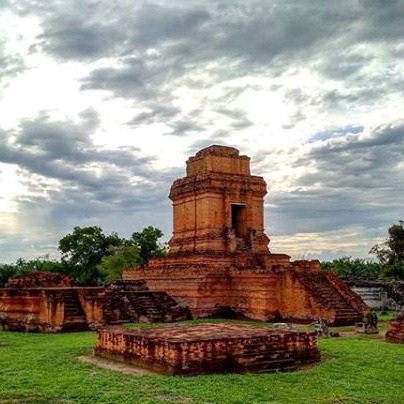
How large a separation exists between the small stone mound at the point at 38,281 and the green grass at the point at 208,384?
32.4 feet

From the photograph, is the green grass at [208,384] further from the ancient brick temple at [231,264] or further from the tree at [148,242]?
the tree at [148,242]

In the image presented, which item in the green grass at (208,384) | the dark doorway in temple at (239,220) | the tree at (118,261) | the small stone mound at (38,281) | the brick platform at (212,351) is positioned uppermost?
the dark doorway in temple at (239,220)

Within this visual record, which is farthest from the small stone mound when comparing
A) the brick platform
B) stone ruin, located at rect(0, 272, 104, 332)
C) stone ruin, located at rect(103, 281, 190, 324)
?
the brick platform

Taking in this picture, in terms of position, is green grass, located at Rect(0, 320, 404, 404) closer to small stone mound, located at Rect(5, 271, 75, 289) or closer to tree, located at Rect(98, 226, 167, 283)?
small stone mound, located at Rect(5, 271, 75, 289)

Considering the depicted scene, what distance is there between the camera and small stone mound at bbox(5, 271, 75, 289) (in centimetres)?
2133

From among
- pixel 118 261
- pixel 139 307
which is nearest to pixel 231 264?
pixel 139 307

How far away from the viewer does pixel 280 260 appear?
24.4 meters

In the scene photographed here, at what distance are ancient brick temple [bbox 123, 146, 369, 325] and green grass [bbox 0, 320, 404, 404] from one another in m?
8.46

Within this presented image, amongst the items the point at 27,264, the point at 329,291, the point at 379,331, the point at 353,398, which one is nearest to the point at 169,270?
the point at 329,291

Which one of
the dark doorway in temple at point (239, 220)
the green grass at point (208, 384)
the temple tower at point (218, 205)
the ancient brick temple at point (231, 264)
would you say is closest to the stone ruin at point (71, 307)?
the ancient brick temple at point (231, 264)

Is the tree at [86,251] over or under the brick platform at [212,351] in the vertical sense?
over

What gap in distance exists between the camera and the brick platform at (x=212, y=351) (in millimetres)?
9273

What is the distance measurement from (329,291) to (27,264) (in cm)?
4433

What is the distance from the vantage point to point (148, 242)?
44344 mm
